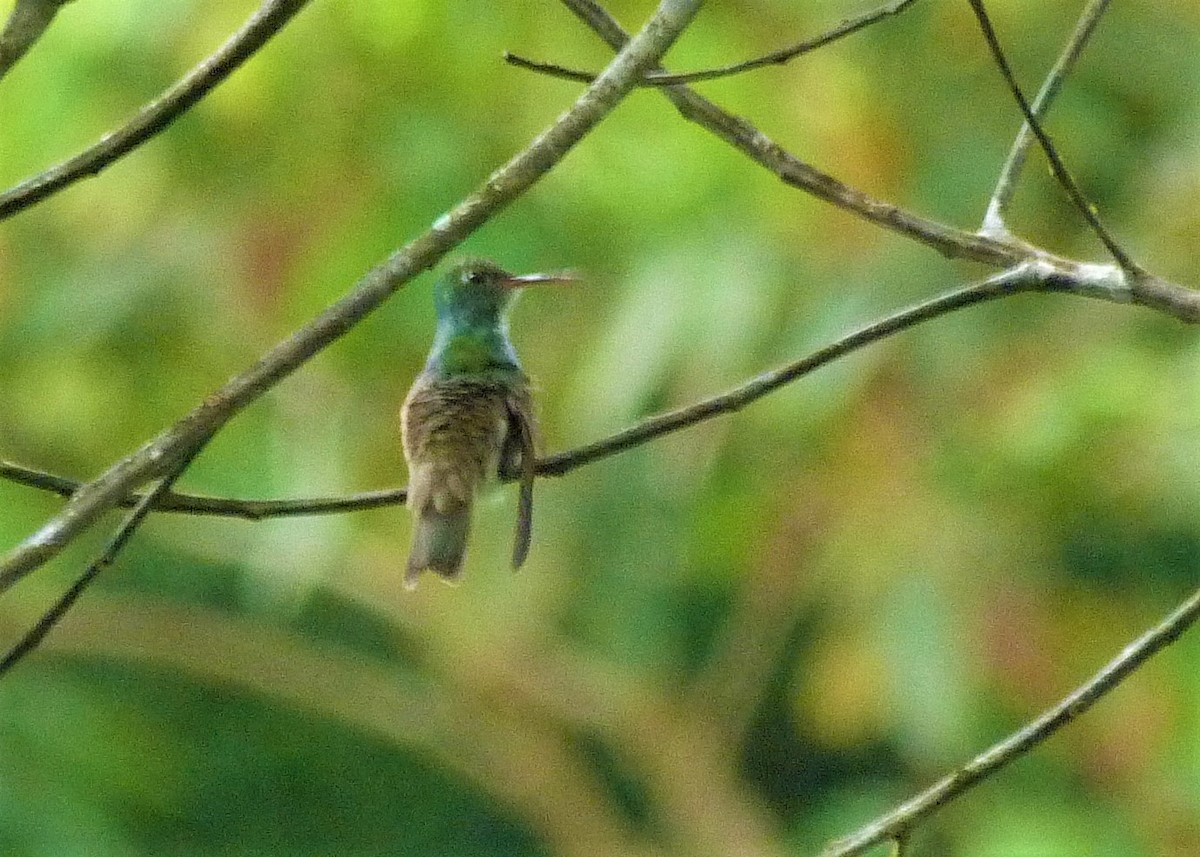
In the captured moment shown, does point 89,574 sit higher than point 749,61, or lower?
lower

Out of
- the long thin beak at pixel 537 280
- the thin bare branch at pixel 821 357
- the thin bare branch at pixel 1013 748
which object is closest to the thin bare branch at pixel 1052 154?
the thin bare branch at pixel 821 357

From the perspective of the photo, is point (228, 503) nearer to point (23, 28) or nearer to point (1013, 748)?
point (23, 28)

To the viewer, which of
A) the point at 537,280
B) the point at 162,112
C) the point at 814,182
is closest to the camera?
the point at 162,112

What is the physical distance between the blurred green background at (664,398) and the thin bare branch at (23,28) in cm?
195

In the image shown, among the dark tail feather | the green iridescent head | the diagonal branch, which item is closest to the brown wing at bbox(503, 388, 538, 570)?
the dark tail feather

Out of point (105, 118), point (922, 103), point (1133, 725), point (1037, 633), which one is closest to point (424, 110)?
point (105, 118)

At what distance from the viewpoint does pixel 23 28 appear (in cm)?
142

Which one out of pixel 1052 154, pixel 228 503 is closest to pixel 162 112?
pixel 228 503

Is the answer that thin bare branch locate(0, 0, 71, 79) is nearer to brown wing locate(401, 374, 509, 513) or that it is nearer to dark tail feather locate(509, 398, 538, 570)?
dark tail feather locate(509, 398, 538, 570)

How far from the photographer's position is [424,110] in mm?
4031

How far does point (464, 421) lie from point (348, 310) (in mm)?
1100

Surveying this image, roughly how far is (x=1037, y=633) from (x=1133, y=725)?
0.33 metres

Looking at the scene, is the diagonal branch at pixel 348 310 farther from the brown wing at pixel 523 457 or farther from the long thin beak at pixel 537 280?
the long thin beak at pixel 537 280

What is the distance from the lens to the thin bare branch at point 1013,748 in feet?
4.99
